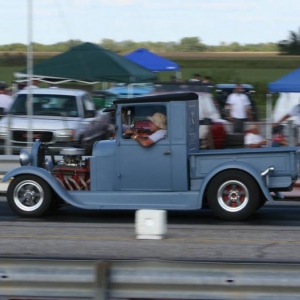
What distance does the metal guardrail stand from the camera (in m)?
5.12

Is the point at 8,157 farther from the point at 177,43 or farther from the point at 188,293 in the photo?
the point at 177,43

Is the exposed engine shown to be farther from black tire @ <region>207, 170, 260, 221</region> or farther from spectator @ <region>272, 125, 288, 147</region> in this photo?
spectator @ <region>272, 125, 288, 147</region>

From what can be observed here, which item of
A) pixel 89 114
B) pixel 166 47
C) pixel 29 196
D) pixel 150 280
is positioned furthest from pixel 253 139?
pixel 166 47

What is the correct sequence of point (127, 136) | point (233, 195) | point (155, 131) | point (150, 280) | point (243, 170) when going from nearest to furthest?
point (150, 280), point (243, 170), point (233, 195), point (155, 131), point (127, 136)

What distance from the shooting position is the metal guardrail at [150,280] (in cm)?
512

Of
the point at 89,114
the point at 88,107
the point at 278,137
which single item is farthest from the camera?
the point at 88,107

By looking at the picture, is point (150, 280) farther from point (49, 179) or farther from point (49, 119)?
point (49, 119)

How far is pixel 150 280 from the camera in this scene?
518 cm

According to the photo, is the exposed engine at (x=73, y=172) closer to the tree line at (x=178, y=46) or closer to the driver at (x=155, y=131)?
the driver at (x=155, y=131)

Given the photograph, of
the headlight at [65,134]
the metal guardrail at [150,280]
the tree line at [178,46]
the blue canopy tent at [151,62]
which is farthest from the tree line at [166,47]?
the metal guardrail at [150,280]

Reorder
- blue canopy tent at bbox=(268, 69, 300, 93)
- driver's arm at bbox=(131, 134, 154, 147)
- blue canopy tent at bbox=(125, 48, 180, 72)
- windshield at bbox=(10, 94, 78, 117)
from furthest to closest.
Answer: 1. blue canopy tent at bbox=(125, 48, 180, 72)
2. windshield at bbox=(10, 94, 78, 117)
3. blue canopy tent at bbox=(268, 69, 300, 93)
4. driver's arm at bbox=(131, 134, 154, 147)

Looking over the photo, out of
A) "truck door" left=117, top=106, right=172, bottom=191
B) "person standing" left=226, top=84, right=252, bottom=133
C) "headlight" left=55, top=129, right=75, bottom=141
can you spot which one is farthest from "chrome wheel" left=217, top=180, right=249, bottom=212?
"person standing" left=226, top=84, right=252, bottom=133

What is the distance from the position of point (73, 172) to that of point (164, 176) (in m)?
1.40

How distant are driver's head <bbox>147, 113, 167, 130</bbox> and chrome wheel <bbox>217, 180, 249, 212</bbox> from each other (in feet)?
3.92
